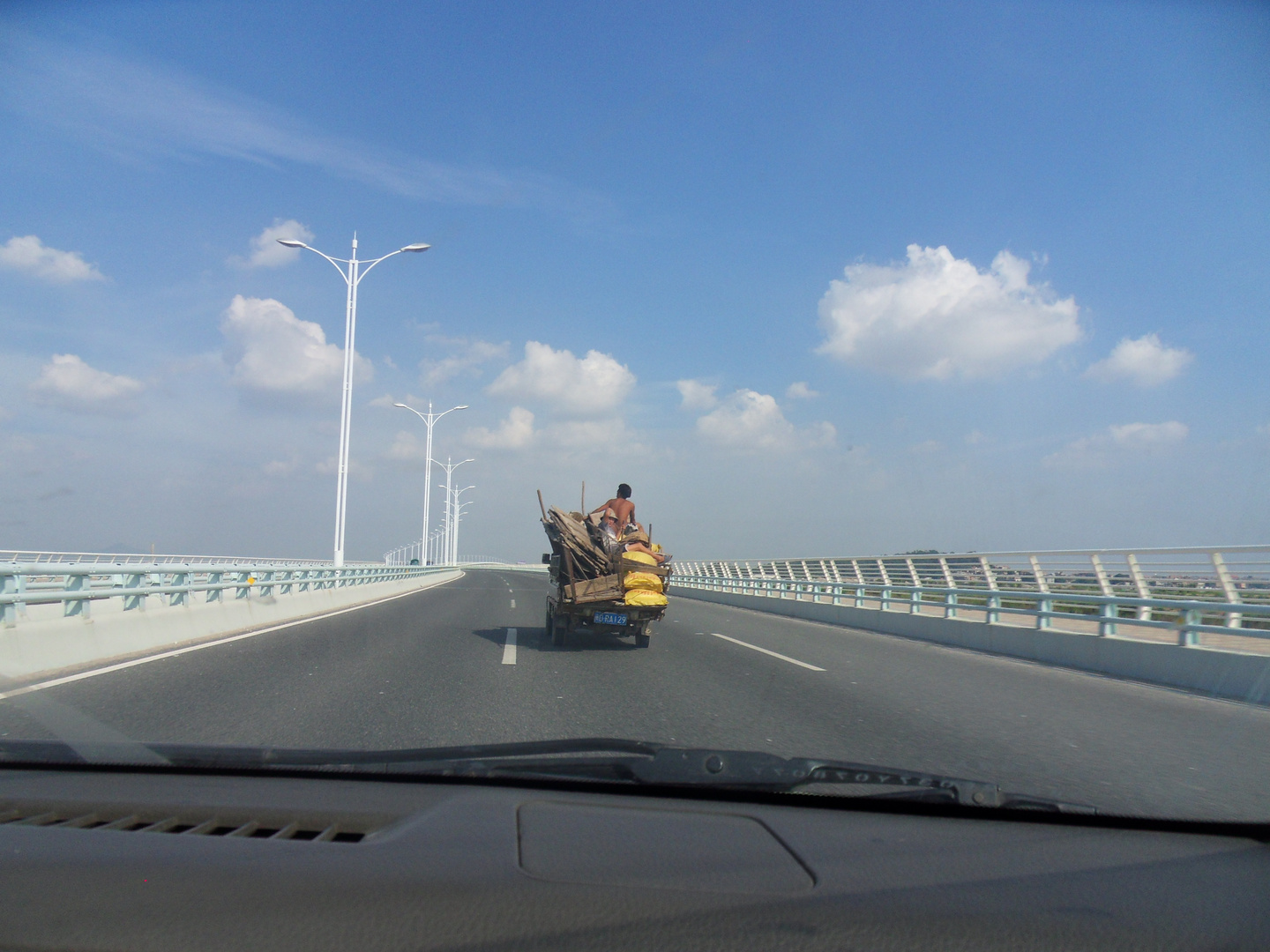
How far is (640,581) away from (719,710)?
479 cm

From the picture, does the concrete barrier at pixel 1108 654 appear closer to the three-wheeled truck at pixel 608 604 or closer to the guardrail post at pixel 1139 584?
the guardrail post at pixel 1139 584

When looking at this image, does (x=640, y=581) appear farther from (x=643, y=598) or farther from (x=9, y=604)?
(x=9, y=604)

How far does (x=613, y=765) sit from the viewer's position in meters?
3.42

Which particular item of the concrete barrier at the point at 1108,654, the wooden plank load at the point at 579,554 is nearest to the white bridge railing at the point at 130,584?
the wooden plank load at the point at 579,554

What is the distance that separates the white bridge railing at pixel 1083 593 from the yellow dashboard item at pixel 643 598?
239 inches

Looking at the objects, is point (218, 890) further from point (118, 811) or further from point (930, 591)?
point (930, 591)

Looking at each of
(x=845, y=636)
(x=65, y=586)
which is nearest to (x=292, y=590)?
(x=65, y=586)

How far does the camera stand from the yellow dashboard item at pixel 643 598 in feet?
38.1

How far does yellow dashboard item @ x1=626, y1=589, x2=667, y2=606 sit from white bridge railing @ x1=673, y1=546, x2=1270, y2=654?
607 cm

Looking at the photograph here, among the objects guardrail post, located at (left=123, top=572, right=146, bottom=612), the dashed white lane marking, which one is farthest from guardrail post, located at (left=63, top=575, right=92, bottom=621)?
the dashed white lane marking

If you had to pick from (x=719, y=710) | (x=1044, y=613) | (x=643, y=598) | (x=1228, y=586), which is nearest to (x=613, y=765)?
(x=719, y=710)

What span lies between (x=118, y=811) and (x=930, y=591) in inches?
617

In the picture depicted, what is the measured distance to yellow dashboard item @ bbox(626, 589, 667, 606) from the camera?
38.1 feet

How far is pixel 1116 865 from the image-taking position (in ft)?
9.19
